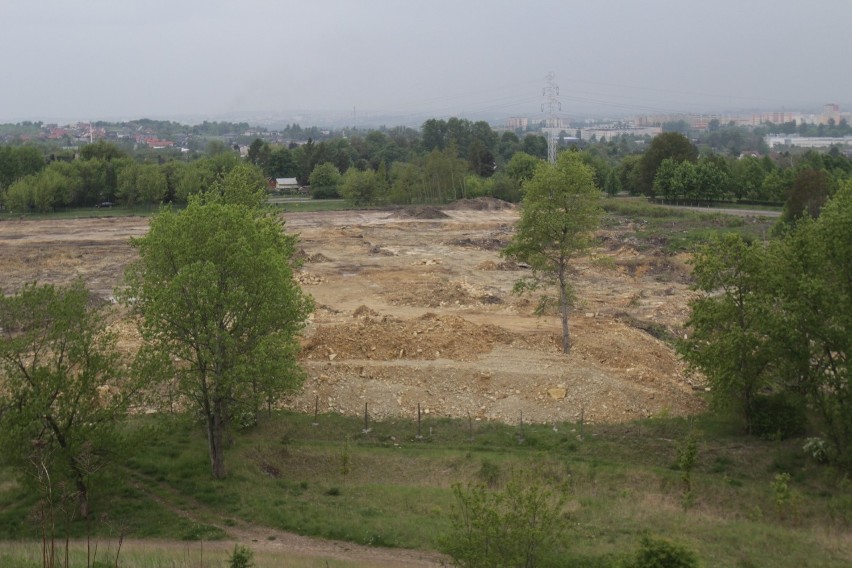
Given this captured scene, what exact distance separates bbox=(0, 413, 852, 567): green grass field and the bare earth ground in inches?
78.6

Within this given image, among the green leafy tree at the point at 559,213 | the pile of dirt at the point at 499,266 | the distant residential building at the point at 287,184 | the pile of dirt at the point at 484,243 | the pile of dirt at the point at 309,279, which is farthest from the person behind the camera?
the distant residential building at the point at 287,184

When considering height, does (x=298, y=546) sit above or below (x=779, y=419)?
below

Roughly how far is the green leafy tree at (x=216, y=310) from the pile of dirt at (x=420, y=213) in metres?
60.2

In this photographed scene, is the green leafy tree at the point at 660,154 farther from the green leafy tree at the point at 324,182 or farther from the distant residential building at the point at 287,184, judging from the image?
the distant residential building at the point at 287,184

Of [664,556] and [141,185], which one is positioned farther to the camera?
[141,185]

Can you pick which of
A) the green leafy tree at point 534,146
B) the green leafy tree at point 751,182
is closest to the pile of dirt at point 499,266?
the green leafy tree at point 751,182

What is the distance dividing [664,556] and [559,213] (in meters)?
20.5

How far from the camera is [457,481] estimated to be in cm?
2033

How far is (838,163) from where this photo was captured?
289ft

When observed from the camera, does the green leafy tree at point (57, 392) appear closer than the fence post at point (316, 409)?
Yes

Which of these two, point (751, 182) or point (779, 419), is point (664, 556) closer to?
point (779, 419)

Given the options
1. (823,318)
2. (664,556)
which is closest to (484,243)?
(823,318)

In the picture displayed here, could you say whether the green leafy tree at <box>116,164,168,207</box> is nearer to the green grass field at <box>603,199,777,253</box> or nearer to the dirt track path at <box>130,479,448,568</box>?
the green grass field at <box>603,199,777,253</box>

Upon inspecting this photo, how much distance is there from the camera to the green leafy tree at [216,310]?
18.9 meters
